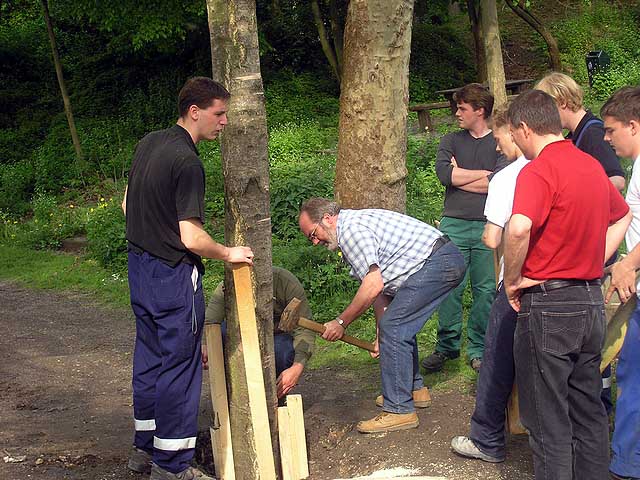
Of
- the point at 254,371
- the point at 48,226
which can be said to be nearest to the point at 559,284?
the point at 254,371

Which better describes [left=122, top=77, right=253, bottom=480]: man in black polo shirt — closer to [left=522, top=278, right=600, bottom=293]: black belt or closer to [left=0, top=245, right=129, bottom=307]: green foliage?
[left=522, top=278, right=600, bottom=293]: black belt

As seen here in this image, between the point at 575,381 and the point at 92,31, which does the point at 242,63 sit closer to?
the point at 575,381

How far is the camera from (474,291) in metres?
6.54

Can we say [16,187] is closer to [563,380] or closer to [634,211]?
[634,211]

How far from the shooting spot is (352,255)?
16.7 feet

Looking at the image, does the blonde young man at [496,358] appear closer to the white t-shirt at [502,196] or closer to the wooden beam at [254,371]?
the white t-shirt at [502,196]

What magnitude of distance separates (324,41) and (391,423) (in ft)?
53.2

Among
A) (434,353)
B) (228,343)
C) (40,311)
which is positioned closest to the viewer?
(228,343)

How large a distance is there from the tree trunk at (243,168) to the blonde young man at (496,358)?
3.91 ft

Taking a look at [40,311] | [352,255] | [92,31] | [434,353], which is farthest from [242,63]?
[92,31]

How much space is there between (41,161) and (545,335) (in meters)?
15.4

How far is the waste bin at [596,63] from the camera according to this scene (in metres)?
22.2

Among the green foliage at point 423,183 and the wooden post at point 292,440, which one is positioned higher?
the green foliage at point 423,183

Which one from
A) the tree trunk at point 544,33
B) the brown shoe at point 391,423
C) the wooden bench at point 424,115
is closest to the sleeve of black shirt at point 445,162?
the brown shoe at point 391,423
